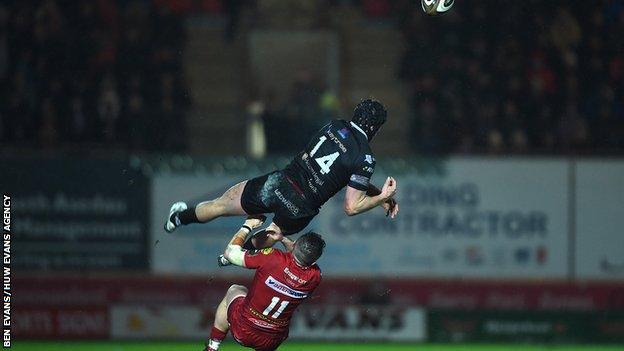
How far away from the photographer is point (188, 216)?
12258mm

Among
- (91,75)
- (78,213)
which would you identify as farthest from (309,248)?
(91,75)

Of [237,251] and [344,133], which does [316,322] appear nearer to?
[237,251]

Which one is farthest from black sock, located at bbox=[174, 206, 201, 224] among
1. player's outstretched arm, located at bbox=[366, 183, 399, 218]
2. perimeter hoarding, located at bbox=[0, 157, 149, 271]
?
perimeter hoarding, located at bbox=[0, 157, 149, 271]

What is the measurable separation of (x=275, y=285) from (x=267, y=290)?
110 mm

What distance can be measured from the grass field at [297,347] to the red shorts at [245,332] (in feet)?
16.2

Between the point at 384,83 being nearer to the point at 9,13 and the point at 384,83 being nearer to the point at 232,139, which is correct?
the point at 232,139

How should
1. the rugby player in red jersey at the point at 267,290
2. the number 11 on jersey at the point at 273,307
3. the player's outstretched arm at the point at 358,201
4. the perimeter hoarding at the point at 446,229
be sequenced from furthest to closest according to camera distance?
the perimeter hoarding at the point at 446,229
the number 11 on jersey at the point at 273,307
the rugby player in red jersey at the point at 267,290
the player's outstretched arm at the point at 358,201

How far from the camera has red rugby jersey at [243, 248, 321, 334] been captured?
1155cm

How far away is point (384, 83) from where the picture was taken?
20844mm

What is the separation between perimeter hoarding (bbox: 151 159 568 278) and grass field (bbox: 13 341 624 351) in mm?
1111

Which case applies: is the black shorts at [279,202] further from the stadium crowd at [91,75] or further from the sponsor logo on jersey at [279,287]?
the stadium crowd at [91,75]

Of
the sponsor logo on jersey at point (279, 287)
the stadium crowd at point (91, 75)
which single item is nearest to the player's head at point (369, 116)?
the sponsor logo on jersey at point (279, 287)

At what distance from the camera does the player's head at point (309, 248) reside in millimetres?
11258

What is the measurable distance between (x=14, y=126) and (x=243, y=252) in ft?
26.2
